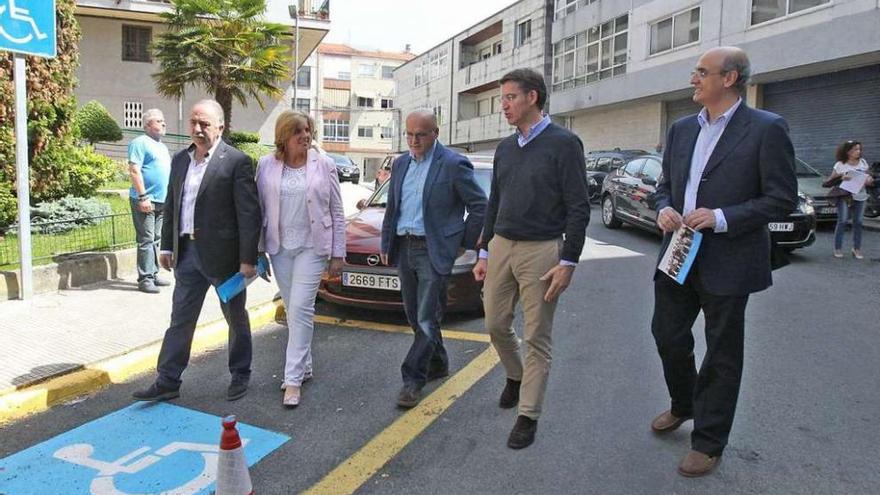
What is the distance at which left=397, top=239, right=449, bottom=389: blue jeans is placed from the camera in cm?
409

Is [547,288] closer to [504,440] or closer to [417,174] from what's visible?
[504,440]

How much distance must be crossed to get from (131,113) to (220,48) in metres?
7.94

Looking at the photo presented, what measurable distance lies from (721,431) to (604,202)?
10.8m

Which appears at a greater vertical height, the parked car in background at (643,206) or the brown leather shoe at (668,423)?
the parked car in background at (643,206)

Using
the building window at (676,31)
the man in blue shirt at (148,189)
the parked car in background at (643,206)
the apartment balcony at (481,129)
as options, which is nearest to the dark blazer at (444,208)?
the man in blue shirt at (148,189)

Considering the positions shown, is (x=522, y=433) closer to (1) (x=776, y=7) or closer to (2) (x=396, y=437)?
(2) (x=396, y=437)

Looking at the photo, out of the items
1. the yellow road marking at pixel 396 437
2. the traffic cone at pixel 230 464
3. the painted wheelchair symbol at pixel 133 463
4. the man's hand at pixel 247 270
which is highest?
the man's hand at pixel 247 270

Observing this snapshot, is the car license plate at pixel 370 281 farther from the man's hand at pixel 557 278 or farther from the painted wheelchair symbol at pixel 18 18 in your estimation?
the painted wheelchair symbol at pixel 18 18

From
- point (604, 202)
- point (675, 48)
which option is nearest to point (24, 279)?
point (604, 202)

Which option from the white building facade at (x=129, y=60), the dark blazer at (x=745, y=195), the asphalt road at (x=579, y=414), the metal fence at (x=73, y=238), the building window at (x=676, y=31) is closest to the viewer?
the dark blazer at (x=745, y=195)

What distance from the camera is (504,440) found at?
359 centimetres

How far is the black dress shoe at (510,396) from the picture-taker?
4062mm

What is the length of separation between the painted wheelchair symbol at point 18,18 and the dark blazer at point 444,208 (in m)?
4.10

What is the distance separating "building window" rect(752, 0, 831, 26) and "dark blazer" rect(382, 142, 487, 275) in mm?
17225
